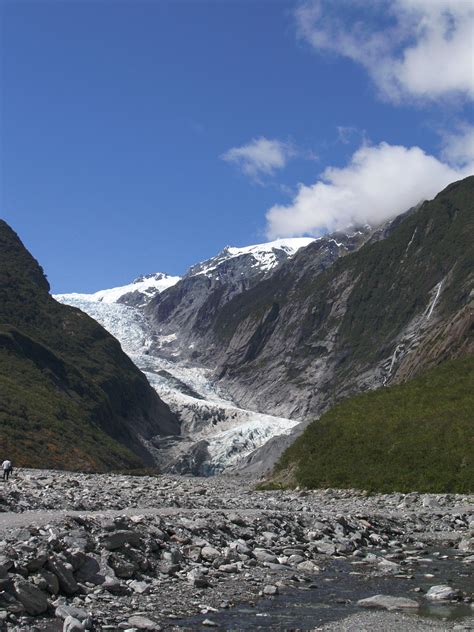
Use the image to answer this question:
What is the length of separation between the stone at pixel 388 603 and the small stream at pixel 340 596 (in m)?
0.21

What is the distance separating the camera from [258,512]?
2802 centimetres

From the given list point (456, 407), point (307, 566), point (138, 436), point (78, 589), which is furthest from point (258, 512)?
point (138, 436)

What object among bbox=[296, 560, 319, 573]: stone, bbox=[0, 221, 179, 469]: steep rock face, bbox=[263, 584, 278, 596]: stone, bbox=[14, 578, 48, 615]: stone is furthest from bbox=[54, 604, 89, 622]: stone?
bbox=[0, 221, 179, 469]: steep rock face

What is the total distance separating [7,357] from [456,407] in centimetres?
7580

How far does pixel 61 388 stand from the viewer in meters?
114

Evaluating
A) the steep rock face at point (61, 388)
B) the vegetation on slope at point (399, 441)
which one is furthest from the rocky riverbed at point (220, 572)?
the steep rock face at point (61, 388)

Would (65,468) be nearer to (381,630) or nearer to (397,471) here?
(397,471)

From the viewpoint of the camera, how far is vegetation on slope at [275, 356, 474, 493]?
41812mm

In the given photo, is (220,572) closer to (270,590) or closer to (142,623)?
(270,590)

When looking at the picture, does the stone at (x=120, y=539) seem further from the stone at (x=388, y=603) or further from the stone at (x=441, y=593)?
the stone at (x=441, y=593)

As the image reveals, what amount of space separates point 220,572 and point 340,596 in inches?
129

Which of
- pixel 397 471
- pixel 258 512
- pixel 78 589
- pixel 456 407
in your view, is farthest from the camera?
pixel 456 407

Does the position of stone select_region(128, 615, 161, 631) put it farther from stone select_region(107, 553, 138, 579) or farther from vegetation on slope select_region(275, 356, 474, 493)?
vegetation on slope select_region(275, 356, 474, 493)

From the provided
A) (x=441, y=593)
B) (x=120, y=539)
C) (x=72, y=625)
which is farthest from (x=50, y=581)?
(x=441, y=593)
